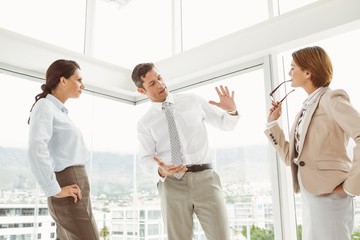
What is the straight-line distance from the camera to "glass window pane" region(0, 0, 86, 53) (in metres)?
3.21

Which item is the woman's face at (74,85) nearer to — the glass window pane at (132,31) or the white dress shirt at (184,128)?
the white dress shirt at (184,128)

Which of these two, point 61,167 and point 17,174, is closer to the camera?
point 61,167

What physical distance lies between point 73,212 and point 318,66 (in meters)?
1.36

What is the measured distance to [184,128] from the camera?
6.97ft

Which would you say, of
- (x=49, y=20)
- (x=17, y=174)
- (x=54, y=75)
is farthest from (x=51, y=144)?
(x=49, y=20)

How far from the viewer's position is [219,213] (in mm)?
1964

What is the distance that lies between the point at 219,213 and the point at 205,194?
128 mm

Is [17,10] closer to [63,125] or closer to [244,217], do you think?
[63,125]

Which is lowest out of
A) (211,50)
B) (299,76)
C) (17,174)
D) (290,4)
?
(17,174)

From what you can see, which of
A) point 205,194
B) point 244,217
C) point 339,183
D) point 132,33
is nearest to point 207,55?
point 132,33

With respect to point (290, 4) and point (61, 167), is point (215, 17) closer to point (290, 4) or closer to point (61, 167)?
point (290, 4)

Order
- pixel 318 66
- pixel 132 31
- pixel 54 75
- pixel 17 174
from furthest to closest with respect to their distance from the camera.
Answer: pixel 132 31 → pixel 17 174 → pixel 54 75 → pixel 318 66

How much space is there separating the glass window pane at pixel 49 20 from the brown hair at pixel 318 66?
2.62 meters

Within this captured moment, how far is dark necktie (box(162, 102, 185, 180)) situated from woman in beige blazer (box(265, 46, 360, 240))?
629 mm
